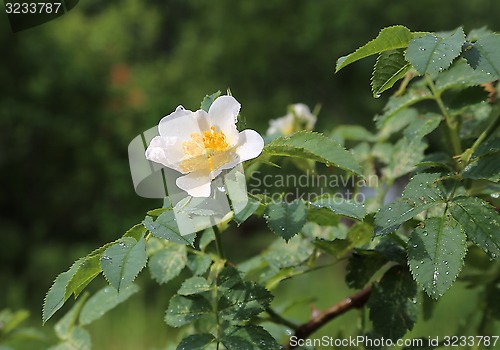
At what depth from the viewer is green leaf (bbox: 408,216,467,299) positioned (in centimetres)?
43

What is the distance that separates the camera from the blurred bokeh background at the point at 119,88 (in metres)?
3.94

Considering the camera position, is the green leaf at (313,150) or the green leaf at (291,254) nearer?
the green leaf at (313,150)

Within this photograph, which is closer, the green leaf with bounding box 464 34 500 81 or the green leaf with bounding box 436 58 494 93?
the green leaf with bounding box 464 34 500 81

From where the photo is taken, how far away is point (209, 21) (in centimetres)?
471

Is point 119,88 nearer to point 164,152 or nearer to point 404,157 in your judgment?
point 404,157

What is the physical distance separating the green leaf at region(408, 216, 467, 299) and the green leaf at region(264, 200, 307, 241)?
9 centimetres

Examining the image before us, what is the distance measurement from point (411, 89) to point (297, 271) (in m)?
A: 0.26

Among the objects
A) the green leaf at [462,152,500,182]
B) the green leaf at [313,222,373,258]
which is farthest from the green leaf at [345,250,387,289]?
the green leaf at [462,152,500,182]

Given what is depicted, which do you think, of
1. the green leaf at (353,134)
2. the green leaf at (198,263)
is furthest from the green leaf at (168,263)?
the green leaf at (353,134)

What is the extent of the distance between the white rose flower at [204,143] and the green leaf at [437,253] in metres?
0.14

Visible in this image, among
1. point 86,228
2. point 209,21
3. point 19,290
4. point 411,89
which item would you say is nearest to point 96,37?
point 209,21

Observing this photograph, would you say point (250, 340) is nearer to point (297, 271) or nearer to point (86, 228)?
point (297, 271)

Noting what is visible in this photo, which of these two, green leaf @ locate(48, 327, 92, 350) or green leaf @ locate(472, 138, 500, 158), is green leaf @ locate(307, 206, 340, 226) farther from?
green leaf @ locate(48, 327, 92, 350)

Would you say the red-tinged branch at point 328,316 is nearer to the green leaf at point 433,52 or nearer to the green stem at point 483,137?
the green stem at point 483,137
